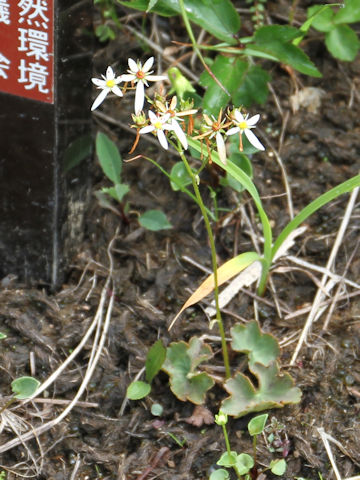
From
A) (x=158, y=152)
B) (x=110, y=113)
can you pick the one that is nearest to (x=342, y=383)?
(x=158, y=152)

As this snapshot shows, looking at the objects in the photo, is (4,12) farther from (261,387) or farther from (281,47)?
(261,387)

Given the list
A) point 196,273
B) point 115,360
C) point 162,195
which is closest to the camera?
point 115,360

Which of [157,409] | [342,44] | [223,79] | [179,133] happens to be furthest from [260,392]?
[342,44]

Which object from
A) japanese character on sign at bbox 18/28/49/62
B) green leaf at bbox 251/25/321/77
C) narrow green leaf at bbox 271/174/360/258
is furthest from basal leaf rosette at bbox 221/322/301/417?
japanese character on sign at bbox 18/28/49/62

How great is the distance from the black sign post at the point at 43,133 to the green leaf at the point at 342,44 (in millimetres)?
701

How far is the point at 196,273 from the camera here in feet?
5.75

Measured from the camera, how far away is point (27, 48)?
1.43 metres

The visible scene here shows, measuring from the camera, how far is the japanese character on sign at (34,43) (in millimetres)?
1404

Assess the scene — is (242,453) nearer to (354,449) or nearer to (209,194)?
(354,449)

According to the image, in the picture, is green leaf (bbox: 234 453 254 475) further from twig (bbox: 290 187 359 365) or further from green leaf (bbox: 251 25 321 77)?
green leaf (bbox: 251 25 321 77)

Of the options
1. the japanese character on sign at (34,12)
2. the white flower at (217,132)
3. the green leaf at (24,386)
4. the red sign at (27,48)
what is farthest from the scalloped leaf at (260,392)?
the japanese character on sign at (34,12)

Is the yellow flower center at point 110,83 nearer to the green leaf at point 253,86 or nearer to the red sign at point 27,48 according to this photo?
the red sign at point 27,48

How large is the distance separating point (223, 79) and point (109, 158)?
1.17ft

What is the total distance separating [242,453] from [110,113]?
3.40ft
